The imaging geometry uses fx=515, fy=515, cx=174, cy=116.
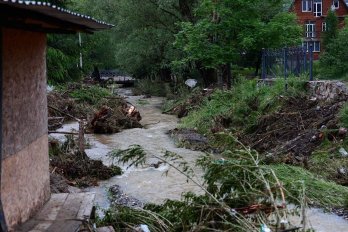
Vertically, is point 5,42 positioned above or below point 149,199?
above

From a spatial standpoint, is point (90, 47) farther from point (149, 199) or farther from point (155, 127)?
point (155, 127)

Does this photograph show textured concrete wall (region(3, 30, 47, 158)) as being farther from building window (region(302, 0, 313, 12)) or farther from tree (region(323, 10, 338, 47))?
building window (region(302, 0, 313, 12))

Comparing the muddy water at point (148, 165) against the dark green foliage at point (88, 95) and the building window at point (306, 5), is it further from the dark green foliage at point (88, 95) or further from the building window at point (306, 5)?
the building window at point (306, 5)

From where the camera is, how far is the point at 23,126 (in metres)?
6.37

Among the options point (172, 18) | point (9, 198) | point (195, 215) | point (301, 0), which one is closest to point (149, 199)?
point (195, 215)

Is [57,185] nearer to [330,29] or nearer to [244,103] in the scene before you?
[244,103]

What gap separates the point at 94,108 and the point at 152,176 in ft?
46.2

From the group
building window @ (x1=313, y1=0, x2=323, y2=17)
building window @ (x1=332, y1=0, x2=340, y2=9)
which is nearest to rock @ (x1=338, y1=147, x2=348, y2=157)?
building window @ (x1=313, y1=0, x2=323, y2=17)

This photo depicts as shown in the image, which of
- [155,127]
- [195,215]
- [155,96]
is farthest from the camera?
[155,96]

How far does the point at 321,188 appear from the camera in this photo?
10398mm

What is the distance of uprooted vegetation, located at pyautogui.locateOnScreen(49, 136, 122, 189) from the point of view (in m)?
12.9

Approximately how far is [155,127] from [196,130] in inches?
127

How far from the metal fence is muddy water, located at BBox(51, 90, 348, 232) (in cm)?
517

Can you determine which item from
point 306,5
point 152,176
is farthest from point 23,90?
point 306,5
